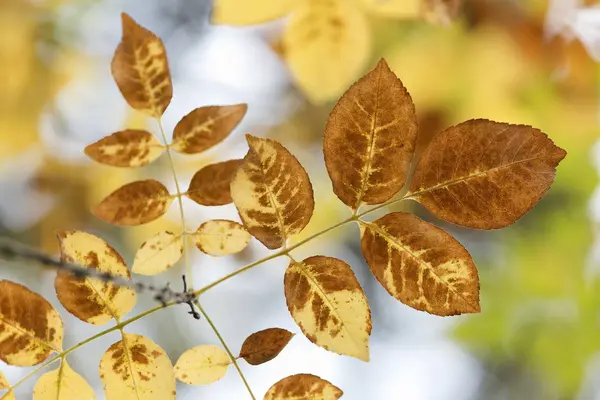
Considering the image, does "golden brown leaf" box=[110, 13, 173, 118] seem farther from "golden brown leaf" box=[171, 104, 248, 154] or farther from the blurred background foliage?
the blurred background foliage

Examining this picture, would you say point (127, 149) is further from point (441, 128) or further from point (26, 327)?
point (441, 128)

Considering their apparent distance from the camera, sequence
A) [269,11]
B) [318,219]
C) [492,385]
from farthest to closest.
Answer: [492,385]
[318,219]
[269,11]

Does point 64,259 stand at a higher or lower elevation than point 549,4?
lower

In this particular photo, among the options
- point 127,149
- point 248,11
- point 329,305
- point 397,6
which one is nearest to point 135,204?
point 127,149

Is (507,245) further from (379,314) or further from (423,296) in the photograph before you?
(423,296)

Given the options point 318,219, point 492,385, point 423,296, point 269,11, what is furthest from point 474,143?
point 492,385

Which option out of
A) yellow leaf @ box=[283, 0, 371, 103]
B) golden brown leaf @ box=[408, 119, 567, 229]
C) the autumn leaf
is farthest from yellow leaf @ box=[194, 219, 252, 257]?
yellow leaf @ box=[283, 0, 371, 103]

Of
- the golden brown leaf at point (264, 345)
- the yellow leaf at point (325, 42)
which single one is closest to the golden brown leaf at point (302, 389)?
the golden brown leaf at point (264, 345)
